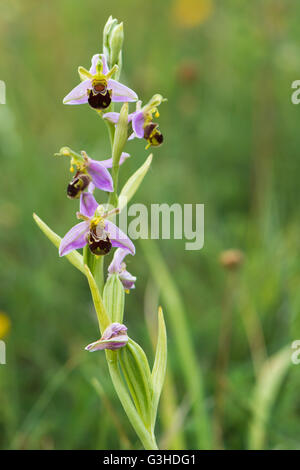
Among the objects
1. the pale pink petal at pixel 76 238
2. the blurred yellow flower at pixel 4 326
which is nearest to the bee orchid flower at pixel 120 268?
the pale pink petal at pixel 76 238

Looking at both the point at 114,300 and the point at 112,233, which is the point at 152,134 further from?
the point at 114,300

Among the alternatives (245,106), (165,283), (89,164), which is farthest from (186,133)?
(89,164)

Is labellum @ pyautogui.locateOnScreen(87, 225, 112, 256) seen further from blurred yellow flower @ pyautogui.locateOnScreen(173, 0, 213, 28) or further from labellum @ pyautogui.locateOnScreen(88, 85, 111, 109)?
blurred yellow flower @ pyautogui.locateOnScreen(173, 0, 213, 28)

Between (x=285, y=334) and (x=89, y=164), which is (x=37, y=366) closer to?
(x=285, y=334)

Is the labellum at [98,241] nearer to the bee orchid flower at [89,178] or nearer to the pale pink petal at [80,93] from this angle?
the bee orchid flower at [89,178]

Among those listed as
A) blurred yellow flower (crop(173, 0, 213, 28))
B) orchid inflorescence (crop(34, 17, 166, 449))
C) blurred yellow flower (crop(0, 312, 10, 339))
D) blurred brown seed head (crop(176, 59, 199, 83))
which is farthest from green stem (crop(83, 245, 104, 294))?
blurred yellow flower (crop(173, 0, 213, 28))

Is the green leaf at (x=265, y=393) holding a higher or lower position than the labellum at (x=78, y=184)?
lower
